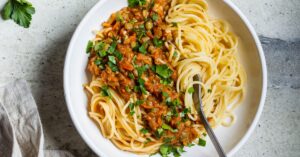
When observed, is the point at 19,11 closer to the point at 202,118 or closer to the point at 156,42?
the point at 156,42

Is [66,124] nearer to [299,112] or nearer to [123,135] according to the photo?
[123,135]

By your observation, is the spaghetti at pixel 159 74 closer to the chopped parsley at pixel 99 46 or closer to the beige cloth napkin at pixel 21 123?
the chopped parsley at pixel 99 46

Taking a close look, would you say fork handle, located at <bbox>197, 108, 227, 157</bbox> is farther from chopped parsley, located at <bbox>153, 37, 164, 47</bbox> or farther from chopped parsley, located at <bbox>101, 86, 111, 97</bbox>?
chopped parsley, located at <bbox>101, 86, 111, 97</bbox>

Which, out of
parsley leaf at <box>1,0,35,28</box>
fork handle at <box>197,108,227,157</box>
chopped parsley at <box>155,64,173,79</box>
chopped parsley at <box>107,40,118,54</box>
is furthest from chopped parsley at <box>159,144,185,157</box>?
parsley leaf at <box>1,0,35,28</box>

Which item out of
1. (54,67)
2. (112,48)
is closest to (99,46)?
(112,48)

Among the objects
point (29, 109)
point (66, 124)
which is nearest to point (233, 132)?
point (66, 124)

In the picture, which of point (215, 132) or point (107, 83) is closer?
point (107, 83)
